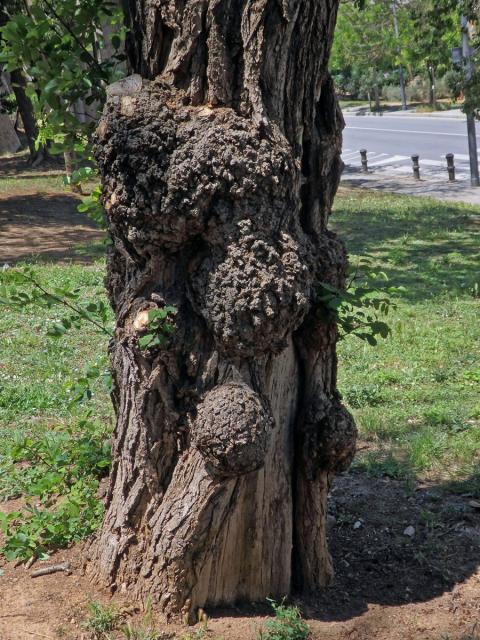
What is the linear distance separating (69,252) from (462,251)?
227 inches

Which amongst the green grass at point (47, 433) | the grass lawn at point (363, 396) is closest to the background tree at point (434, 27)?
the grass lawn at point (363, 396)

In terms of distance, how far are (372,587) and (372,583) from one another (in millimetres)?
38

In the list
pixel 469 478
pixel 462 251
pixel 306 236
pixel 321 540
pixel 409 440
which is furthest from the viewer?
pixel 462 251

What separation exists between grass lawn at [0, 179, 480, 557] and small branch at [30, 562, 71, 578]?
0.12 m

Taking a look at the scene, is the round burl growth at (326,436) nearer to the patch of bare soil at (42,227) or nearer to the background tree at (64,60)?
the background tree at (64,60)

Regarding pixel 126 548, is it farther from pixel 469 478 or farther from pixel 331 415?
pixel 469 478

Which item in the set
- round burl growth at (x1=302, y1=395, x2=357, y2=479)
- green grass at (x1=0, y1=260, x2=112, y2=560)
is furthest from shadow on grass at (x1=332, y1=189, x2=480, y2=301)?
round burl growth at (x1=302, y1=395, x2=357, y2=479)

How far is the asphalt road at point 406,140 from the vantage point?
27.6m

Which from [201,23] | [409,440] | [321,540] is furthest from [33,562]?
[409,440]

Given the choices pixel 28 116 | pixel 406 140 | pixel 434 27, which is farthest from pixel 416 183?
pixel 406 140

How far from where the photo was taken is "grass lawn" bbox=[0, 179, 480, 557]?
4.38m

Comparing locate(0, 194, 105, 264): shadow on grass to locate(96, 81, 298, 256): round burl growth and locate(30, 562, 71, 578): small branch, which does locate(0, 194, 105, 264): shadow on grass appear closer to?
locate(30, 562, 71, 578): small branch

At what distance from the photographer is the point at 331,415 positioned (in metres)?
3.46

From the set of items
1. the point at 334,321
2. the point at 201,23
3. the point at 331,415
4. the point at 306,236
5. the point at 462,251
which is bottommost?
the point at 462,251
